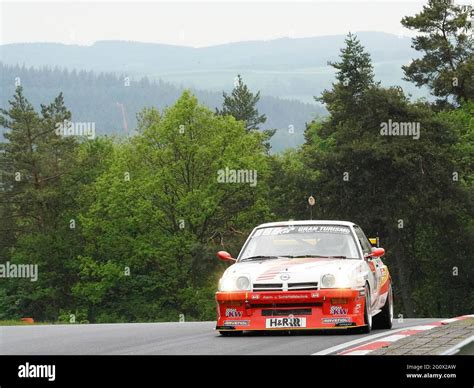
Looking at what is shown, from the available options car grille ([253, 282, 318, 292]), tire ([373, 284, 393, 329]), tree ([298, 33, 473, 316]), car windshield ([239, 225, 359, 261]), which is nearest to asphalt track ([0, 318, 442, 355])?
car grille ([253, 282, 318, 292])

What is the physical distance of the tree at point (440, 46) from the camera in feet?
220

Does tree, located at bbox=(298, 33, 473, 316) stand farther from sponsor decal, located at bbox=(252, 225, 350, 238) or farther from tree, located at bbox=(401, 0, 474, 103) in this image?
sponsor decal, located at bbox=(252, 225, 350, 238)

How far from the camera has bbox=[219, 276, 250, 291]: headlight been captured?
1259 cm

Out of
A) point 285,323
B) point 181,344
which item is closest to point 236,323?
point 285,323

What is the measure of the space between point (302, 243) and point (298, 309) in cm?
156

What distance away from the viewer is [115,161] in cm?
7388

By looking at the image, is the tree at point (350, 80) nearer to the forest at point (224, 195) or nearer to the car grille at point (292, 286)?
the forest at point (224, 195)

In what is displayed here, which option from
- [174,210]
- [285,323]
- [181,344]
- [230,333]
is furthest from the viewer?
[174,210]

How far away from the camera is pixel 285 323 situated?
1241cm

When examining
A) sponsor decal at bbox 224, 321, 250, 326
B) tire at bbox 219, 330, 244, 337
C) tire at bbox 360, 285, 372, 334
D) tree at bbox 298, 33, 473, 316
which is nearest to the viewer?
sponsor decal at bbox 224, 321, 250, 326

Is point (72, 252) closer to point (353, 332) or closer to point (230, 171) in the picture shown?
point (230, 171)

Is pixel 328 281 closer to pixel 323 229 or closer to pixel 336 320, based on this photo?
pixel 336 320

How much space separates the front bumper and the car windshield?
3.83 ft
